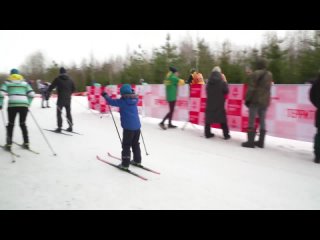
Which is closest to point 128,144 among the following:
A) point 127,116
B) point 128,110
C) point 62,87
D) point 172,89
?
point 127,116

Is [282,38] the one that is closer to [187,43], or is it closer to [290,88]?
[290,88]

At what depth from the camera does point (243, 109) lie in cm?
778

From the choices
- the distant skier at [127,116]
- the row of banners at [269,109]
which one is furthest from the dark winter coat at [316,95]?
the distant skier at [127,116]

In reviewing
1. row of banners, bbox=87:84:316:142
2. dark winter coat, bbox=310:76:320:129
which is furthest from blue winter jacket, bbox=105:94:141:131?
row of banners, bbox=87:84:316:142

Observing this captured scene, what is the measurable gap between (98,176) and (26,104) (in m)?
2.92

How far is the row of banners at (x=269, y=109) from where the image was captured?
6559 mm

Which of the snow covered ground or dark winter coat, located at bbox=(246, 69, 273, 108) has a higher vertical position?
dark winter coat, located at bbox=(246, 69, 273, 108)

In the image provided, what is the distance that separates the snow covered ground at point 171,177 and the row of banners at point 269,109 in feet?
1.48

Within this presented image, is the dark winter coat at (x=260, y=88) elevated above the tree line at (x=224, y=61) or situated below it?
below

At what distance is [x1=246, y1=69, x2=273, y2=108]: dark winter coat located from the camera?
6.59 metres

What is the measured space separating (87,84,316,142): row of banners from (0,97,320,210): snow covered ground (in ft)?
1.48

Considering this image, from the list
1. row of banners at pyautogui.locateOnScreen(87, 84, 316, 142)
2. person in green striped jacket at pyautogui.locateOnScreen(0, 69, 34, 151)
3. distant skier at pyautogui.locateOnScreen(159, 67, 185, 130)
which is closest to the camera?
person in green striped jacket at pyautogui.locateOnScreen(0, 69, 34, 151)

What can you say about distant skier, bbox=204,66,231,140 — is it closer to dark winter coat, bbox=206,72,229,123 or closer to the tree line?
dark winter coat, bbox=206,72,229,123

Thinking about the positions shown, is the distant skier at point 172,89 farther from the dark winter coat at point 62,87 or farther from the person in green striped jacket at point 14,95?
the person in green striped jacket at point 14,95
